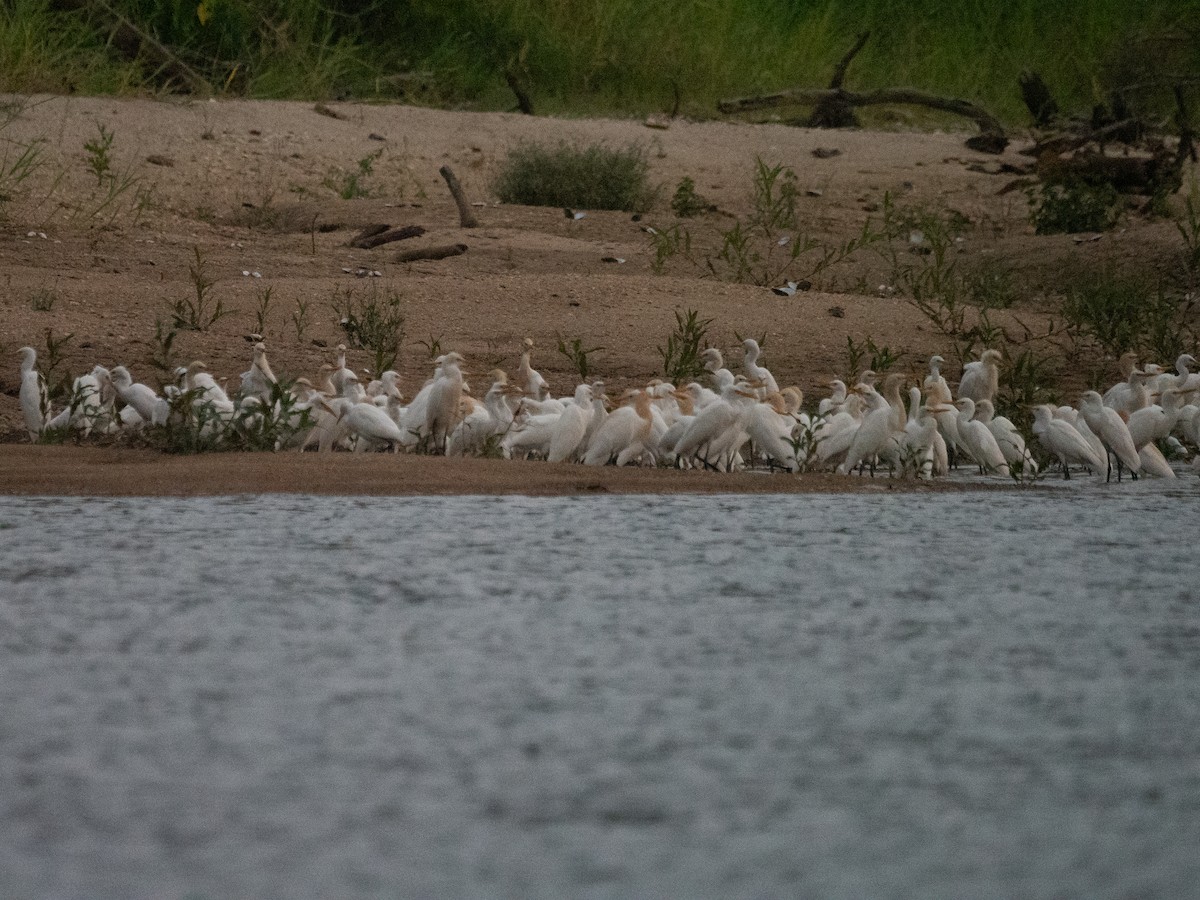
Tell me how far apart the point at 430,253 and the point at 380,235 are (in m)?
0.69

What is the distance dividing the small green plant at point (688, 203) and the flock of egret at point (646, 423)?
6595mm

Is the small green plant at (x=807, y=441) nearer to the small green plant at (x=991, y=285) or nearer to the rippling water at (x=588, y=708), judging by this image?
the rippling water at (x=588, y=708)

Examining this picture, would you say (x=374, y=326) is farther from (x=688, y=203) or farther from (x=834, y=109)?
(x=834, y=109)

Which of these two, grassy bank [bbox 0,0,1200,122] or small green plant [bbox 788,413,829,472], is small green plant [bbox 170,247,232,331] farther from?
grassy bank [bbox 0,0,1200,122]

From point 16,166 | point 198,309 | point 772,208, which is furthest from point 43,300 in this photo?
point 772,208

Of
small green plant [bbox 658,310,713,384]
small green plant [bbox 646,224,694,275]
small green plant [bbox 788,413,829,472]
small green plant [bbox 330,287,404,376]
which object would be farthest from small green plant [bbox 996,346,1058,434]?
small green plant [bbox 330,287,404,376]

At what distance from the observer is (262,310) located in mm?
10203

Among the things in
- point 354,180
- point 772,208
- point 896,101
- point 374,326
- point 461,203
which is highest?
point 896,101

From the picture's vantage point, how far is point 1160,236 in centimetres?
1423

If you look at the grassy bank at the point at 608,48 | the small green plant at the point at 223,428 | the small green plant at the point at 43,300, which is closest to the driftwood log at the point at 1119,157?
the grassy bank at the point at 608,48

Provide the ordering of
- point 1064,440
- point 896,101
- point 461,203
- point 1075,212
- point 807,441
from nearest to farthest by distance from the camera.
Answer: point 807,441, point 1064,440, point 461,203, point 1075,212, point 896,101

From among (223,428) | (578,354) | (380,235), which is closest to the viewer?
(223,428)

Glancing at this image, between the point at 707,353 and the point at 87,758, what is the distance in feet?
20.6

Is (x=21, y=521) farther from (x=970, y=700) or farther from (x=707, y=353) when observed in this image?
(x=707, y=353)
